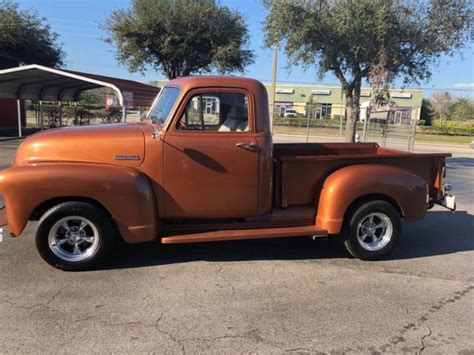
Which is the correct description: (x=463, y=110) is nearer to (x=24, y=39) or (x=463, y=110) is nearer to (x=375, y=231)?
(x=24, y=39)

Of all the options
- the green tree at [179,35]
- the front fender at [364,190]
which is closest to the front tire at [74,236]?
the front fender at [364,190]

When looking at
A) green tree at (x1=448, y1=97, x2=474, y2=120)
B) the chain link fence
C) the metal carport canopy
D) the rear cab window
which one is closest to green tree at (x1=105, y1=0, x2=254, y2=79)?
the metal carport canopy

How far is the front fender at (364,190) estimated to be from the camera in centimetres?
528

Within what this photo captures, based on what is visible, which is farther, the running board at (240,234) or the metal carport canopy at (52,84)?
the metal carport canopy at (52,84)

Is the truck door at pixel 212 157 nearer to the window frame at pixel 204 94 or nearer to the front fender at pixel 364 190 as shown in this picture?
the window frame at pixel 204 94

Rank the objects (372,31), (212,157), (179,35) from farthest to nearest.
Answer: (179,35) → (372,31) → (212,157)

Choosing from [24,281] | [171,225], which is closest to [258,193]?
[171,225]

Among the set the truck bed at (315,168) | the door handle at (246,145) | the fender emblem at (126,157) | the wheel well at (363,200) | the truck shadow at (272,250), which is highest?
the door handle at (246,145)

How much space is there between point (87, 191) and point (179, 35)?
17.8 metres

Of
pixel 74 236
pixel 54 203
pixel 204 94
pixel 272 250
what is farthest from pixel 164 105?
pixel 272 250

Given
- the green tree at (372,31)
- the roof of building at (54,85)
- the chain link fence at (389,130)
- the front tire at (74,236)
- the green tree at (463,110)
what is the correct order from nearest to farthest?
1. the front tire at (74,236)
2. the green tree at (372,31)
3. the roof of building at (54,85)
4. the chain link fence at (389,130)
5. the green tree at (463,110)

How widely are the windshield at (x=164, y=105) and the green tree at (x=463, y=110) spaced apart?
66837 millimetres

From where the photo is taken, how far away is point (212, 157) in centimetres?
500

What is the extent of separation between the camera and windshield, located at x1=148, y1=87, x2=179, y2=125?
513 cm
